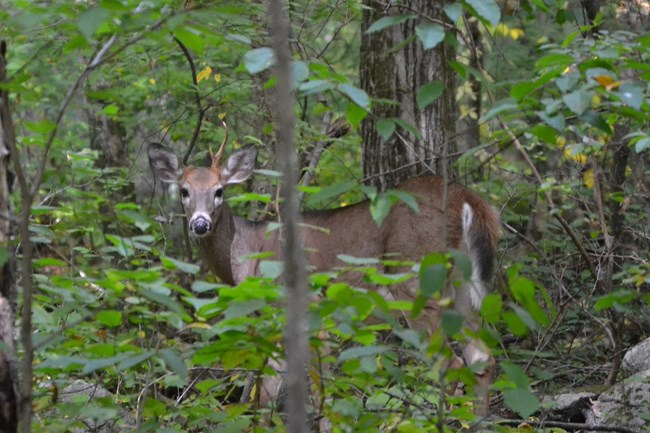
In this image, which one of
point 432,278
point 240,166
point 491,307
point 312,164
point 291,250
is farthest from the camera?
point 240,166

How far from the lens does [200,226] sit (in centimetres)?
777

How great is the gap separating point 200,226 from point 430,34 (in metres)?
4.56

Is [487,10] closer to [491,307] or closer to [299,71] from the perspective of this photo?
[299,71]

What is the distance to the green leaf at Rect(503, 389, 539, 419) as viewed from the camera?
335 centimetres

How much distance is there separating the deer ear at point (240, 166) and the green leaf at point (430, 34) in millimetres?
4713

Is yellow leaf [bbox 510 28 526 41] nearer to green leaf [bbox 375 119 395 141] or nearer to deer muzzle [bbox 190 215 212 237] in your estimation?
deer muzzle [bbox 190 215 212 237]

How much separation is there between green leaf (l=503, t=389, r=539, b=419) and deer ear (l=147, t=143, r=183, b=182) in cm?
535

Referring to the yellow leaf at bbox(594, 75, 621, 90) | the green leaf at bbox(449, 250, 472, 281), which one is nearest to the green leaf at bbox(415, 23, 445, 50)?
the yellow leaf at bbox(594, 75, 621, 90)

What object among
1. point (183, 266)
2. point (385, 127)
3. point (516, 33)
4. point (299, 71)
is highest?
point (516, 33)

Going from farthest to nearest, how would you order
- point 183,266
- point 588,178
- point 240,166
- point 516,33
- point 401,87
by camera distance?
1. point 516,33
2. point 588,178
3. point 240,166
4. point 401,87
5. point 183,266

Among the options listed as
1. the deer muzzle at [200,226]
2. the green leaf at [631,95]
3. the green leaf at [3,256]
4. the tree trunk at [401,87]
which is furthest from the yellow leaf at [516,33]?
the green leaf at [3,256]

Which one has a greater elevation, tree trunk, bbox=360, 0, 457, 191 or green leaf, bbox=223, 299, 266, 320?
tree trunk, bbox=360, 0, 457, 191

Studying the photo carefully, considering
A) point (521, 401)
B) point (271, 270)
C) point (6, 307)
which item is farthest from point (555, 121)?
point (6, 307)

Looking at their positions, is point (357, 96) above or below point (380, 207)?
above
